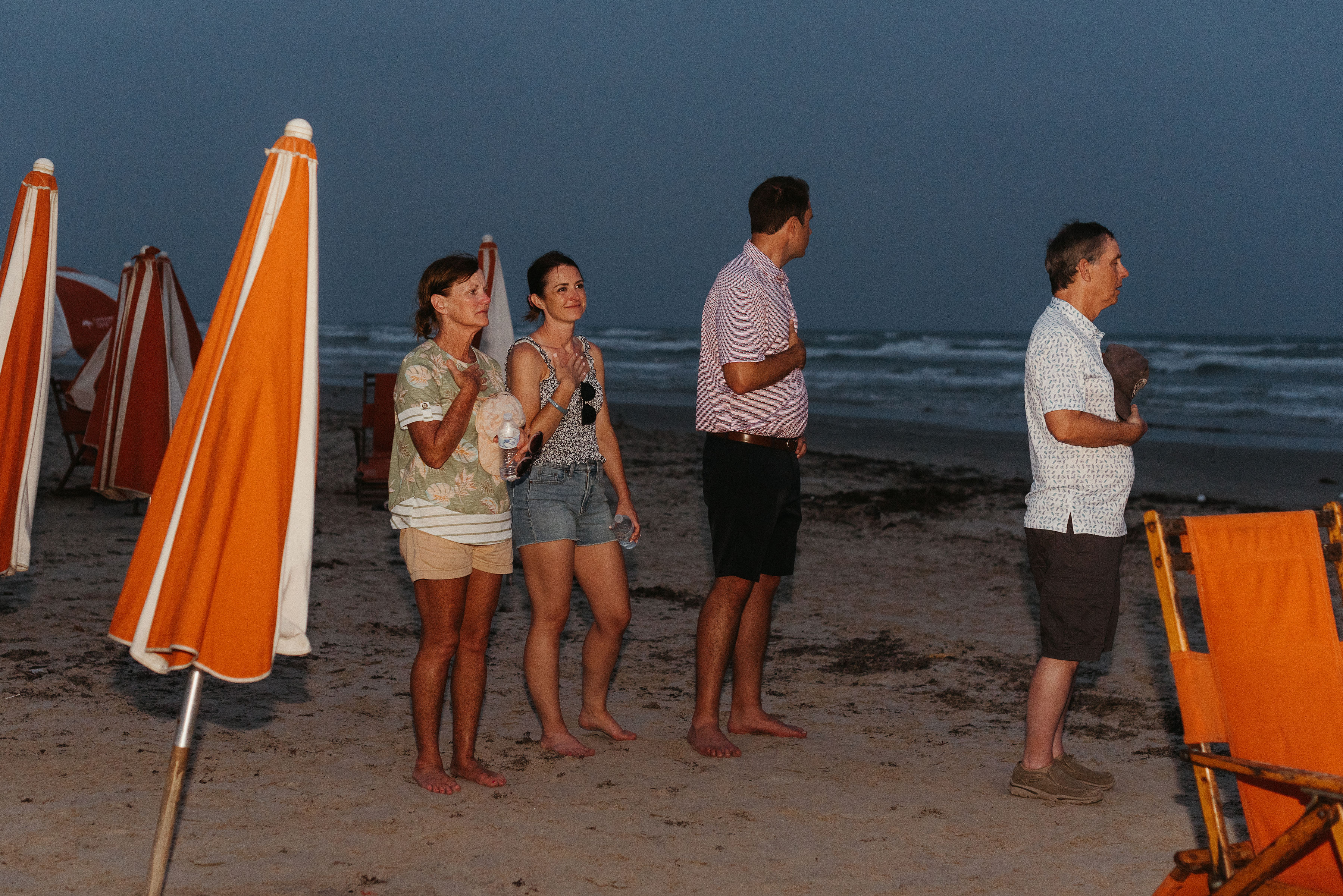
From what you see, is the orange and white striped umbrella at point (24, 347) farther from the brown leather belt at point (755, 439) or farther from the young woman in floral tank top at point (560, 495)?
the brown leather belt at point (755, 439)

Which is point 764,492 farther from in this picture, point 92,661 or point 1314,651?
point 92,661

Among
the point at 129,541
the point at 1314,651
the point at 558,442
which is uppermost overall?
the point at 558,442

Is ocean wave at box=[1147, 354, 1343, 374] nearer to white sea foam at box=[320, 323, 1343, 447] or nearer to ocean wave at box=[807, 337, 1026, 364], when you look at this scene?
white sea foam at box=[320, 323, 1343, 447]

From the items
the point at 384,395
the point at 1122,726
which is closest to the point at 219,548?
the point at 1122,726

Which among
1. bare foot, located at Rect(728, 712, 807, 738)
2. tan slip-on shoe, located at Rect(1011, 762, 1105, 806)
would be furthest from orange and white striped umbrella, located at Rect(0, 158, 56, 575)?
tan slip-on shoe, located at Rect(1011, 762, 1105, 806)

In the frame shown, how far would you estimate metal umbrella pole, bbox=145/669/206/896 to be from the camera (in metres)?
2.51

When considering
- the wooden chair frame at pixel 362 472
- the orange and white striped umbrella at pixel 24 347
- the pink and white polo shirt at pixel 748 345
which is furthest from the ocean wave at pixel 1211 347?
the orange and white striped umbrella at pixel 24 347

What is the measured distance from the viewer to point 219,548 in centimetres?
242

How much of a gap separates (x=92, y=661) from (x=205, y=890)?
2.52 m

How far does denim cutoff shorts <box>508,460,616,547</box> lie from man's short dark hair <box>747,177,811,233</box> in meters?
1.09

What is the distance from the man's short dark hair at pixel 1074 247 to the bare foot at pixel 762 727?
6.38 feet

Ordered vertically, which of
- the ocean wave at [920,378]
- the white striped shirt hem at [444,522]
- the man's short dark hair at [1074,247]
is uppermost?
the man's short dark hair at [1074,247]

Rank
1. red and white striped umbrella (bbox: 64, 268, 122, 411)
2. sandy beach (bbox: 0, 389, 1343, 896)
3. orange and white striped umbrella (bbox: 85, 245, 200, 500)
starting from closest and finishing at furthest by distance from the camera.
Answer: sandy beach (bbox: 0, 389, 1343, 896)
orange and white striped umbrella (bbox: 85, 245, 200, 500)
red and white striped umbrella (bbox: 64, 268, 122, 411)

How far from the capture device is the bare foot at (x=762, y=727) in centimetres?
441
